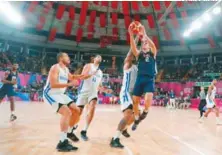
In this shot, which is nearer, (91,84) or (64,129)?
(64,129)

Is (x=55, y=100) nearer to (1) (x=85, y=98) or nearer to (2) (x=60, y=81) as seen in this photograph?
(2) (x=60, y=81)

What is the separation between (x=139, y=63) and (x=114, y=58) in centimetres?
2755

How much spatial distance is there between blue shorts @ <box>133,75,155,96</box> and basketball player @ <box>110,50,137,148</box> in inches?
4.8

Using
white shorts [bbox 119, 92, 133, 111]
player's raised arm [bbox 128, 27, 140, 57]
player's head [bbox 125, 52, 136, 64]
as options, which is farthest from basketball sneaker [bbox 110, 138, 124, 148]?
player's raised arm [bbox 128, 27, 140, 57]

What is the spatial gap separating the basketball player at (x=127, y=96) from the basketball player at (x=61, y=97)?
2.79 ft

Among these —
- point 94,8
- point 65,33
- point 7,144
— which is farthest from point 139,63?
point 65,33

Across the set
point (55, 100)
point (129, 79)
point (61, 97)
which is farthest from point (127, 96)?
point (55, 100)

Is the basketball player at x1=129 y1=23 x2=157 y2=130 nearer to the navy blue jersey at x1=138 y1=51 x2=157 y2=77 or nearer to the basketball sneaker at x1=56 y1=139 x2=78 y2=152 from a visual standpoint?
the navy blue jersey at x1=138 y1=51 x2=157 y2=77

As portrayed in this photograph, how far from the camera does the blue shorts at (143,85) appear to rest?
4.87 m

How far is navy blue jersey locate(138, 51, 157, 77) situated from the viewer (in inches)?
191

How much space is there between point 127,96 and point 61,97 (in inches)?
49.1

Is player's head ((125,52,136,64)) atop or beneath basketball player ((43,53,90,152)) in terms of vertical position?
atop

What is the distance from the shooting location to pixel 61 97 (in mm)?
4293

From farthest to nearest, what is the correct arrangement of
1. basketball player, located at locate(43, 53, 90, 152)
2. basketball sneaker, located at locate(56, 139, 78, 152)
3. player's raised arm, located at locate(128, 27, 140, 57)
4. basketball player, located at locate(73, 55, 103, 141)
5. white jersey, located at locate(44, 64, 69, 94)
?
basketball player, located at locate(73, 55, 103, 141)
player's raised arm, located at locate(128, 27, 140, 57)
white jersey, located at locate(44, 64, 69, 94)
basketball player, located at locate(43, 53, 90, 152)
basketball sneaker, located at locate(56, 139, 78, 152)
